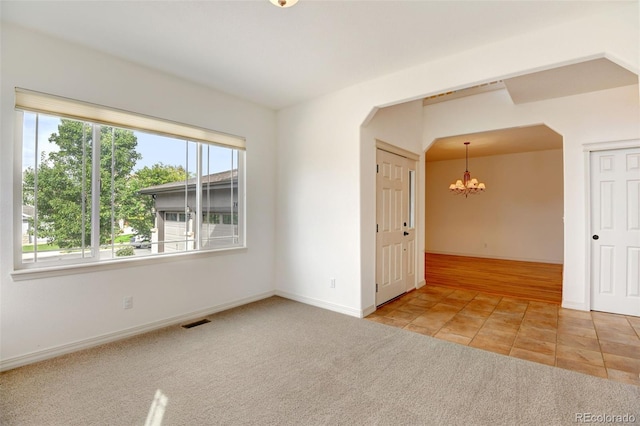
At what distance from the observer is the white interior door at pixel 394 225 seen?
414 centimetres

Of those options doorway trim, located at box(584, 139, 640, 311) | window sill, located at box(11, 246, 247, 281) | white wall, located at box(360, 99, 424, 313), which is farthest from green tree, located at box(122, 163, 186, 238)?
doorway trim, located at box(584, 139, 640, 311)

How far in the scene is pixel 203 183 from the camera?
3.87 m

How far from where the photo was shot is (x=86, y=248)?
9.55 feet

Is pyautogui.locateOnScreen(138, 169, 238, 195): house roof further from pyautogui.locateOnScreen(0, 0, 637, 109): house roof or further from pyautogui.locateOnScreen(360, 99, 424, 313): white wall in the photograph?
pyautogui.locateOnScreen(360, 99, 424, 313): white wall

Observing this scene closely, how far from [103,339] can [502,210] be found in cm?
865

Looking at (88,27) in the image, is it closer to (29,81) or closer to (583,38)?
(29,81)

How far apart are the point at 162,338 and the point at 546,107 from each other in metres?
5.65

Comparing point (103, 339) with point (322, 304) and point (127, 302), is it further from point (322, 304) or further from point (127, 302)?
point (322, 304)

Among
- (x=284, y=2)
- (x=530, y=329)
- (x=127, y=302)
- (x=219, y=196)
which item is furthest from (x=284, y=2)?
(x=530, y=329)

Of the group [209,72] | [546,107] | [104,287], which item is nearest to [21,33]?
[209,72]

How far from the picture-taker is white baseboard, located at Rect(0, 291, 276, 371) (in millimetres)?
2471

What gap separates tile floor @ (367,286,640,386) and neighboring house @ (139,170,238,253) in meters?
2.27

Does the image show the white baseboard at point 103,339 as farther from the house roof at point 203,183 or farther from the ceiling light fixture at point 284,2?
the ceiling light fixture at point 284,2

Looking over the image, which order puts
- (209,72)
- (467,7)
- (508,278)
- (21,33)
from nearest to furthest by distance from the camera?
(467,7), (21,33), (209,72), (508,278)
